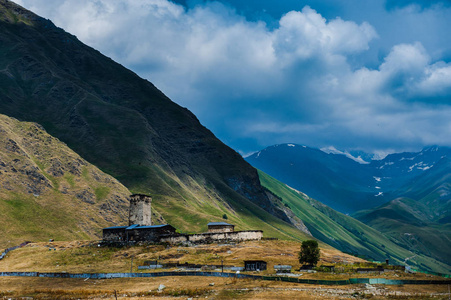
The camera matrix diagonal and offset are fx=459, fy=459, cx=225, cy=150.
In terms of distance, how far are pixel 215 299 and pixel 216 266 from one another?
21.3 meters

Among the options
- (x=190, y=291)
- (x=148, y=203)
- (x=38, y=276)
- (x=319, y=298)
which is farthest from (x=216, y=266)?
(x=148, y=203)

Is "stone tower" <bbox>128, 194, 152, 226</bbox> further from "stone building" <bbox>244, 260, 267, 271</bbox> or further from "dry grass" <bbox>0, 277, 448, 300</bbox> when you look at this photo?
"stone building" <bbox>244, 260, 267, 271</bbox>

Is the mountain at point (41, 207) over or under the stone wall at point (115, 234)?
over

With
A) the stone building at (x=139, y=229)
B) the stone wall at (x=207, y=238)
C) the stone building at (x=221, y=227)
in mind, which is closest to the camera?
the stone wall at (x=207, y=238)

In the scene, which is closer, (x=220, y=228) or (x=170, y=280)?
(x=170, y=280)

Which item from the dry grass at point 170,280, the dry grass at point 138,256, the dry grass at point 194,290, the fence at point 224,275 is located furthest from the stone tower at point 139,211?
the dry grass at point 194,290

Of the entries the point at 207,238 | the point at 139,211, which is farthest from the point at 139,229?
the point at 207,238

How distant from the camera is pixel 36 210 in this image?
169875 mm

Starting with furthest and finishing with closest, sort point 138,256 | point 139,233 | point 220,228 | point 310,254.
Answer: point 220,228 < point 139,233 < point 138,256 < point 310,254

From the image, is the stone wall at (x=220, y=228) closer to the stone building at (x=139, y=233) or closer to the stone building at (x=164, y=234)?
the stone building at (x=164, y=234)

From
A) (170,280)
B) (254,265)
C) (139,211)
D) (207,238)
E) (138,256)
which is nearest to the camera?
(170,280)

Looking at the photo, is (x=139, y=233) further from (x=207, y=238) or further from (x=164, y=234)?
(x=207, y=238)

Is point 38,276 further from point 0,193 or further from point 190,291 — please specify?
point 0,193

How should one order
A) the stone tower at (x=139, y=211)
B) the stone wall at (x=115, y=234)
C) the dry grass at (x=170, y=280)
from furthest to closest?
the stone tower at (x=139, y=211) → the stone wall at (x=115, y=234) → the dry grass at (x=170, y=280)
